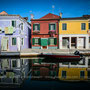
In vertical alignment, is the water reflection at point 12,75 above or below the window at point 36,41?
below

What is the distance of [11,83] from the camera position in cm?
534

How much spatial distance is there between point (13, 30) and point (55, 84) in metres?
12.8

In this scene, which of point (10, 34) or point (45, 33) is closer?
point (10, 34)

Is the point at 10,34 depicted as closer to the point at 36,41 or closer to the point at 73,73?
the point at 36,41

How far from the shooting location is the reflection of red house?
57.2ft

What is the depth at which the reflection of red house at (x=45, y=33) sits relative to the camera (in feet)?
57.2

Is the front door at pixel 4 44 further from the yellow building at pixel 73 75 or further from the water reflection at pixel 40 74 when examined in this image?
the yellow building at pixel 73 75

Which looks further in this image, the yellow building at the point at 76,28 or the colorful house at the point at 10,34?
the yellow building at the point at 76,28

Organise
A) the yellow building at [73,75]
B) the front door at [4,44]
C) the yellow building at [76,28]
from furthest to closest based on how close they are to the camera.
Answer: the yellow building at [76,28] < the front door at [4,44] < the yellow building at [73,75]

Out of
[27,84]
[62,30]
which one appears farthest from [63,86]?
[62,30]

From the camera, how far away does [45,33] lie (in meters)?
17.7

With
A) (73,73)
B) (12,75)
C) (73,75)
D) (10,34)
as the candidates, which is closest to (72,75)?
(73,75)

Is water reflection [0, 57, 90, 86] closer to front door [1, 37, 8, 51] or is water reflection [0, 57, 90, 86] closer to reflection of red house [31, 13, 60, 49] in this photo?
front door [1, 37, 8, 51]

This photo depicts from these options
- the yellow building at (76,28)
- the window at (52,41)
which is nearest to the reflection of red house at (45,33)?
the window at (52,41)
